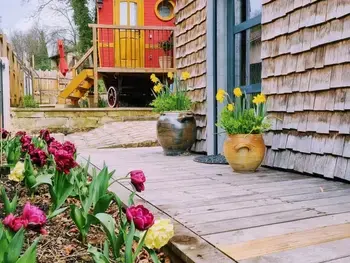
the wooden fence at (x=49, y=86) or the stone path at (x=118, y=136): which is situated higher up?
the wooden fence at (x=49, y=86)

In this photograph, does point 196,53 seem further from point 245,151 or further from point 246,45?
point 245,151

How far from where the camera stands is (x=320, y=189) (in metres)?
2.22

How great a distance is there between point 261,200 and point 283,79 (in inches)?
49.9

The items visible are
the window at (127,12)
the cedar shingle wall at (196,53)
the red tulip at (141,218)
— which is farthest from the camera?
the window at (127,12)

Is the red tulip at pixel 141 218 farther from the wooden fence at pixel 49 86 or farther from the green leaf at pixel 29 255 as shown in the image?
the wooden fence at pixel 49 86

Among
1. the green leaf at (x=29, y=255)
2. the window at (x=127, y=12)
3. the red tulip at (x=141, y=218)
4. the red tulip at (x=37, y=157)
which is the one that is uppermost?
the window at (x=127, y=12)

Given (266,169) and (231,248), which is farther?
(266,169)

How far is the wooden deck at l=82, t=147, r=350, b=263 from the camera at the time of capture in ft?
4.15

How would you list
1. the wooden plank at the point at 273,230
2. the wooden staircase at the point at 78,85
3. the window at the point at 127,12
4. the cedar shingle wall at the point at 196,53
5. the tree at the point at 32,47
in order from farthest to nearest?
the tree at the point at 32,47
the window at the point at 127,12
the wooden staircase at the point at 78,85
the cedar shingle wall at the point at 196,53
the wooden plank at the point at 273,230

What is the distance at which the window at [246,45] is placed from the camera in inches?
136

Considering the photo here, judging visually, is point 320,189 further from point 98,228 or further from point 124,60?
point 124,60

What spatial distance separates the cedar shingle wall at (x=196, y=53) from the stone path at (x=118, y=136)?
1.74 metres

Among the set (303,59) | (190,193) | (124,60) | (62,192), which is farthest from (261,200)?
(124,60)

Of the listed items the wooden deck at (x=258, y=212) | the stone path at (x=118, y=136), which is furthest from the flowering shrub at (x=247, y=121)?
the stone path at (x=118, y=136)
